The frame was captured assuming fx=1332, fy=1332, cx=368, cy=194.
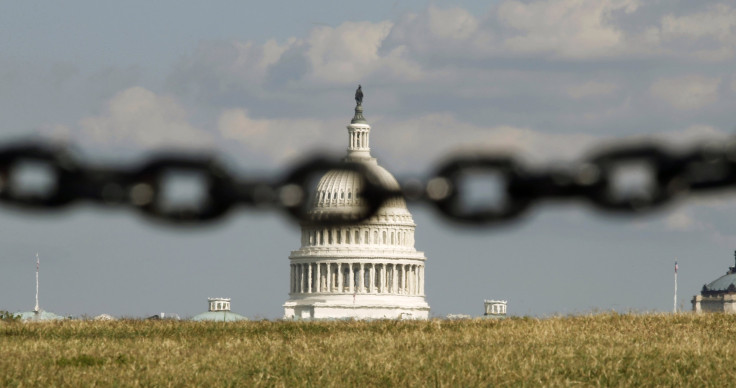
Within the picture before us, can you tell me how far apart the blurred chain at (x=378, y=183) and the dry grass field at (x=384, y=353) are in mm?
20555

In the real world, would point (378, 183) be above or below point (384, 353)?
below

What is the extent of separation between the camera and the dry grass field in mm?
25438

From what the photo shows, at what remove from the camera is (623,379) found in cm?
2562

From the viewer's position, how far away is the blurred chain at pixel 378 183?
8.92 feet

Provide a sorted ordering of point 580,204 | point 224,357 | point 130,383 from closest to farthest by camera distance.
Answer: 1. point 580,204
2. point 130,383
3. point 224,357

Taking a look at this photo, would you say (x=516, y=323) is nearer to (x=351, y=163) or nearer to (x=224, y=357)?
(x=224, y=357)

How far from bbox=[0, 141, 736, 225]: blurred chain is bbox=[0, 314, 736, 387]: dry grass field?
2055 centimetres

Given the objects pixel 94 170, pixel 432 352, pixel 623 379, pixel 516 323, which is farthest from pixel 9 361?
pixel 94 170

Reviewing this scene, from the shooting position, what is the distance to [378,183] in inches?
111

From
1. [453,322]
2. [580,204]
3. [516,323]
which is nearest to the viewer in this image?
[580,204]

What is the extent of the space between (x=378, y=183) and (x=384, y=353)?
28015 millimetres

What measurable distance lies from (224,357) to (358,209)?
28.0m

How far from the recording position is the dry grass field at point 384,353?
2544cm

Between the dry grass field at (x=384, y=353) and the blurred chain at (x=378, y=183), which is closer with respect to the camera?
the blurred chain at (x=378, y=183)
